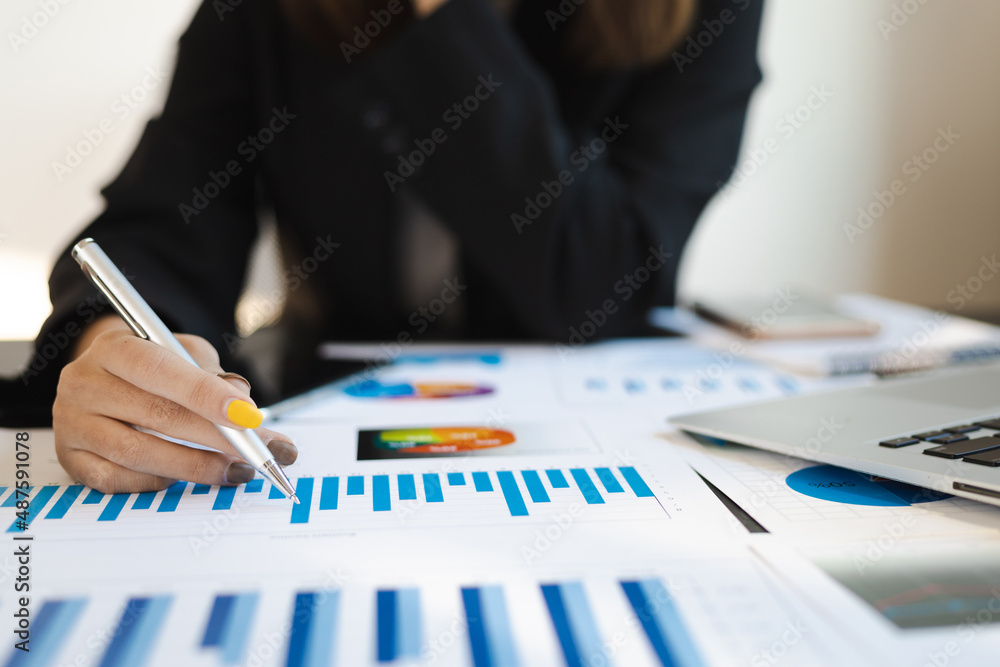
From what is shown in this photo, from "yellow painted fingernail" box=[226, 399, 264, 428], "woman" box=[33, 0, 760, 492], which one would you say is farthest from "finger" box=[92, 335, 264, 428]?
"woman" box=[33, 0, 760, 492]

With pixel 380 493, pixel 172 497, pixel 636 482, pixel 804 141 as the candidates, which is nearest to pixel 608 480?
pixel 636 482

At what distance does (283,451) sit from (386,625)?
17cm

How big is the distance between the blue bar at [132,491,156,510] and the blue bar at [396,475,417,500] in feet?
0.41

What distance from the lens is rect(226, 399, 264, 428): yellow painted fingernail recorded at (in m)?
0.37

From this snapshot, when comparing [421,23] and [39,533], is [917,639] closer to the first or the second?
[39,533]

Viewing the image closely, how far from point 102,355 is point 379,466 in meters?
0.16

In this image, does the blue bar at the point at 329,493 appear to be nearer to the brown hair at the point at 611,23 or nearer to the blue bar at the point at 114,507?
the blue bar at the point at 114,507

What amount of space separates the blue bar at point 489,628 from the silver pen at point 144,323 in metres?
0.13

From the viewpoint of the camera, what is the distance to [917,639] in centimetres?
26

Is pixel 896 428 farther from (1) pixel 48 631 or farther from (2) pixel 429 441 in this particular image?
(1) pixel 48 631

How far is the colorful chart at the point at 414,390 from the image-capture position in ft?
1.96

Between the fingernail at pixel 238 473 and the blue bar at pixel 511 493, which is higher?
the blue bar at pixel 511 493

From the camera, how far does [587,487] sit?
41 cm

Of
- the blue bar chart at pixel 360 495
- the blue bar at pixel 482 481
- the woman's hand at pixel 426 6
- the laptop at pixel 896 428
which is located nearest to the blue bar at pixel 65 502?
the blue bar chart at pixel 360 495
